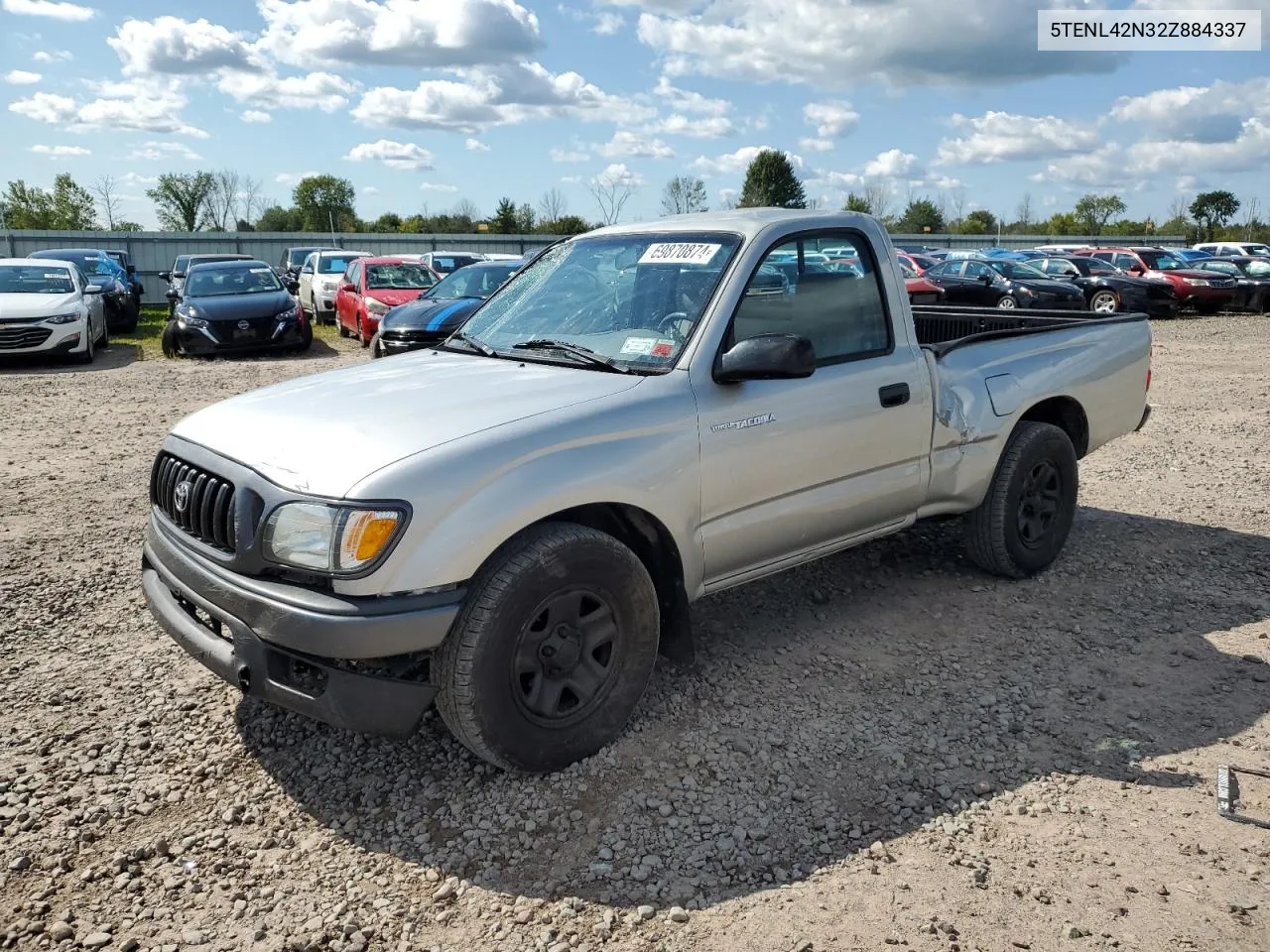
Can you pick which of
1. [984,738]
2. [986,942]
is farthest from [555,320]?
[986,942]

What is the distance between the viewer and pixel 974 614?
192 inches

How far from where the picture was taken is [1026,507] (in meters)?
5.30

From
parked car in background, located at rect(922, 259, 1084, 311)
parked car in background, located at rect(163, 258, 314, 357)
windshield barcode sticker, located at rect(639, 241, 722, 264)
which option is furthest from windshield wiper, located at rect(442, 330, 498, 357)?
parked car in background, located at rect(922, 259, 1084, 311)

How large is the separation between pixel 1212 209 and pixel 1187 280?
45399mm

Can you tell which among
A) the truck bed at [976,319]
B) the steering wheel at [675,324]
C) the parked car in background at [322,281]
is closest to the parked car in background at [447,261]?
the parked car in background at [322,281]

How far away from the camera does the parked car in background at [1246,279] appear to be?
24188 millimetres

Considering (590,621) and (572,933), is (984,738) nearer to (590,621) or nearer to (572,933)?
(590,621)

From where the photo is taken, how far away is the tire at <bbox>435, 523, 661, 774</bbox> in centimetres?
312

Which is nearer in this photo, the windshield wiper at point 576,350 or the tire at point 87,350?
the windshield wiper at point 576,350

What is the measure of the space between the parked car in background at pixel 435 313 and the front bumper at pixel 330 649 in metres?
9.57

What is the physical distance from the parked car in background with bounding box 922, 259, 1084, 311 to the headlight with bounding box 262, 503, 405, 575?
66.7 feet

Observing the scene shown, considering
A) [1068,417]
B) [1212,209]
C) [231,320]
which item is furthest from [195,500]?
[1212,209]

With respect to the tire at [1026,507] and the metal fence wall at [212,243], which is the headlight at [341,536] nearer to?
the tire at [1026,507]

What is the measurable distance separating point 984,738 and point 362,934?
7.41ft
